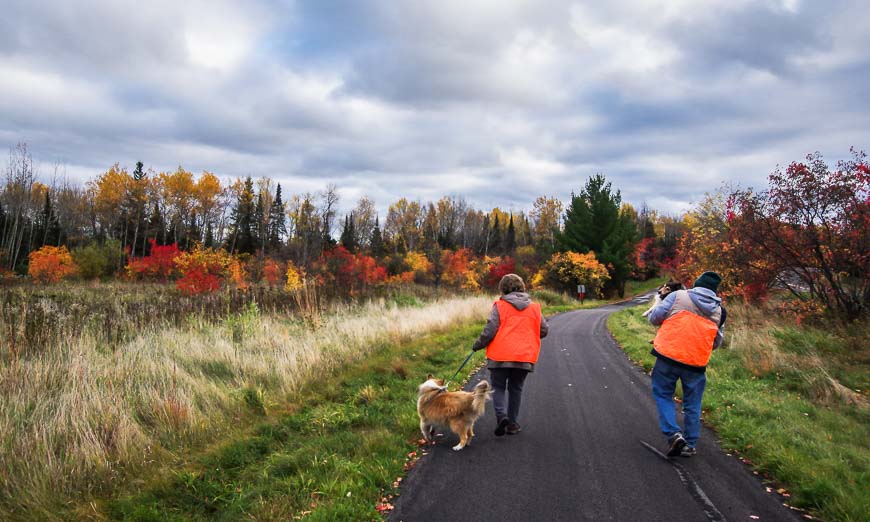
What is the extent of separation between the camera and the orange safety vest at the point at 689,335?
4797 millimetres

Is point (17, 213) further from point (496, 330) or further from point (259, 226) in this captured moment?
point (496, 330)

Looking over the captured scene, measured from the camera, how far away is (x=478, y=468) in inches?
180

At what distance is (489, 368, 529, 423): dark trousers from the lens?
5512 mm

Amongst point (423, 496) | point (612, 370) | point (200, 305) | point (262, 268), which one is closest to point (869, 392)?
point (612, 370)

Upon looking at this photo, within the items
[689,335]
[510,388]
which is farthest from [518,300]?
[689,335]

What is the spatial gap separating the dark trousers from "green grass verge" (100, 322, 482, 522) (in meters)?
1.09

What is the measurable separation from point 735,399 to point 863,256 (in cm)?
697

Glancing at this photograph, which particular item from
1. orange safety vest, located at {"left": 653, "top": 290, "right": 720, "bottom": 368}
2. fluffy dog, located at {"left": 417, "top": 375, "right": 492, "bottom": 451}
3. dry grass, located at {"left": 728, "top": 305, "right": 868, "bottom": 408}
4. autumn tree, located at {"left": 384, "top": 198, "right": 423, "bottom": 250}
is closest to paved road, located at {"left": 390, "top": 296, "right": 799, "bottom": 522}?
fluffy dog, located at {"left": 417, "top": 375, "right": 492, "bottom": 451}

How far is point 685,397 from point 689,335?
0.73m

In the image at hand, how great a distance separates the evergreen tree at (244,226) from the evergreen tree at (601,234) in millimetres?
43846

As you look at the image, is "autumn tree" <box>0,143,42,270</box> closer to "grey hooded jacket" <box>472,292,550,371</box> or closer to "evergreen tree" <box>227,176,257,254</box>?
"evergreen tree" <box>227,176,257,254</box>

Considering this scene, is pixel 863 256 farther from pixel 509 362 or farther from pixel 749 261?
pixel 509 362

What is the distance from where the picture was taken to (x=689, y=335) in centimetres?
480

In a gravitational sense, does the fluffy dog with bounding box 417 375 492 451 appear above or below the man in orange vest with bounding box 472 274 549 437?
below
